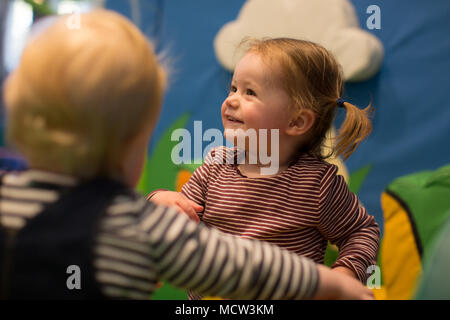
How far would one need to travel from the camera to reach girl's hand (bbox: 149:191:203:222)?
0.78 meters

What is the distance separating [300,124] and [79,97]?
0.50 m

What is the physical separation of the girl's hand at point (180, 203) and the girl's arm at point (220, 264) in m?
0.32

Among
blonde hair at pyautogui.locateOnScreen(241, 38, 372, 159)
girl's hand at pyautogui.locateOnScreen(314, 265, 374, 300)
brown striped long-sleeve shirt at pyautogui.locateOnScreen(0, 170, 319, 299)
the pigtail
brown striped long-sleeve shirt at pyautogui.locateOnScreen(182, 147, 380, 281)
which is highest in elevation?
blonde hair at pyautogui.locateOnScreen(241, 38, 372, 159)

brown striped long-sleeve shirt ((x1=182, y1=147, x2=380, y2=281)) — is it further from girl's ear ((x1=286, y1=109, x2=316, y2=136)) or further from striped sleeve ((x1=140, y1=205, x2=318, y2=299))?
striped sleeve ((x1=140, y1=205, x2=318, y2=299))

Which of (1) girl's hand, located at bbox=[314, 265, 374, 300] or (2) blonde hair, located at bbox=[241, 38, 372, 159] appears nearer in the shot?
(1) girl's hand, located at bbox=[314, 265, 374, 300]

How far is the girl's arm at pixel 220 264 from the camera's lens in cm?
43

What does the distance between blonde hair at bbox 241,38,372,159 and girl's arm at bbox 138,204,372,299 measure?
1.34 feet

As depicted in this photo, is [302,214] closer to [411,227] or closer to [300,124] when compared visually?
[300,124]


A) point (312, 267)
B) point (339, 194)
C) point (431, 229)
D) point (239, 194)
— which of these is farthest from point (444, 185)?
point (312, 267)

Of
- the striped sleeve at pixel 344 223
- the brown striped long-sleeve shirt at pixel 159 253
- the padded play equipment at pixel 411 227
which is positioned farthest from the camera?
the padded play equipment at pixel 411 227

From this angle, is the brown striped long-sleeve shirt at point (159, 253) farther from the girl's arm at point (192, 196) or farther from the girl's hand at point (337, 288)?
the girl's arm at point (192, 196)

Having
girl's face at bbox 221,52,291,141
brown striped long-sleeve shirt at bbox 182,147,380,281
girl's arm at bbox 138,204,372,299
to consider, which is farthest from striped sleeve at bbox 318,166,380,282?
girl's arm at bbox 138,204,372,299

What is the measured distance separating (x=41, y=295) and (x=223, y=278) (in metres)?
0.17

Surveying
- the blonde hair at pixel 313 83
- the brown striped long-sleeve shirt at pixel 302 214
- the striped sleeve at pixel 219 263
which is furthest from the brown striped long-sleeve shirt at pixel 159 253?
the blonde hair at pixel 313 83
